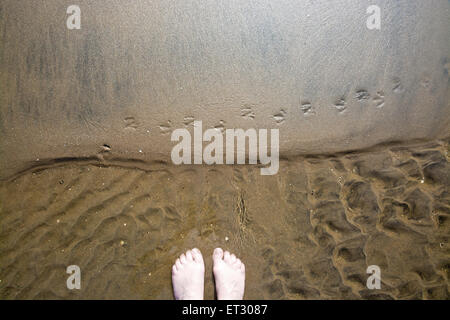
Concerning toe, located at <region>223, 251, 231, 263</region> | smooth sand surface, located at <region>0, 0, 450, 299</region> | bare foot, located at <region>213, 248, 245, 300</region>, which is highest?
smooth sand surface, located at <region>0, 0, 450, 299</region>

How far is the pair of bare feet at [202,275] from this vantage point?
241 cm

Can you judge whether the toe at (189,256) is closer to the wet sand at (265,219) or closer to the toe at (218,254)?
the wet sand at (265,219)

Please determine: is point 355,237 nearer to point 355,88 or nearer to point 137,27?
point 355,88

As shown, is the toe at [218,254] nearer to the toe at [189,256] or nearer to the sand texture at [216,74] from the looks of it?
the toe at [189,256]

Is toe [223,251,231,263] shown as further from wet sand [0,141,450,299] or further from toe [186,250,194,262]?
toe [186,250,194,262]

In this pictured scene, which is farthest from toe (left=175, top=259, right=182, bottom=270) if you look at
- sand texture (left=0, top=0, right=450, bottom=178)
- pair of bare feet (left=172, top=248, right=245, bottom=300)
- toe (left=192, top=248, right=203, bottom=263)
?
sand texture (left=0, top=0, right=450, bottom=178)

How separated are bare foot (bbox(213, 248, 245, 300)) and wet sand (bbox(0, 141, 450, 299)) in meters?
0.07

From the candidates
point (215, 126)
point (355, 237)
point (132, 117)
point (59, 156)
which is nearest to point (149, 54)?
point (132, 117)

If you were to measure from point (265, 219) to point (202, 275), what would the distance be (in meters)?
0.76

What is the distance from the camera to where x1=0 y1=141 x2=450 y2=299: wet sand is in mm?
2457

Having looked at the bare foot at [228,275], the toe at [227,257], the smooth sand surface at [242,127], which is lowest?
the bare foot at [228,275]

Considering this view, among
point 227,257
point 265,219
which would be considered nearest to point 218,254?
point 227,257

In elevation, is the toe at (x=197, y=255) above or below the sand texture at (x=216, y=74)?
below

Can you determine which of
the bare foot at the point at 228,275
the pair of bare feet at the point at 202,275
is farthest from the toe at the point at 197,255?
the bare foot at the point at 228,275
